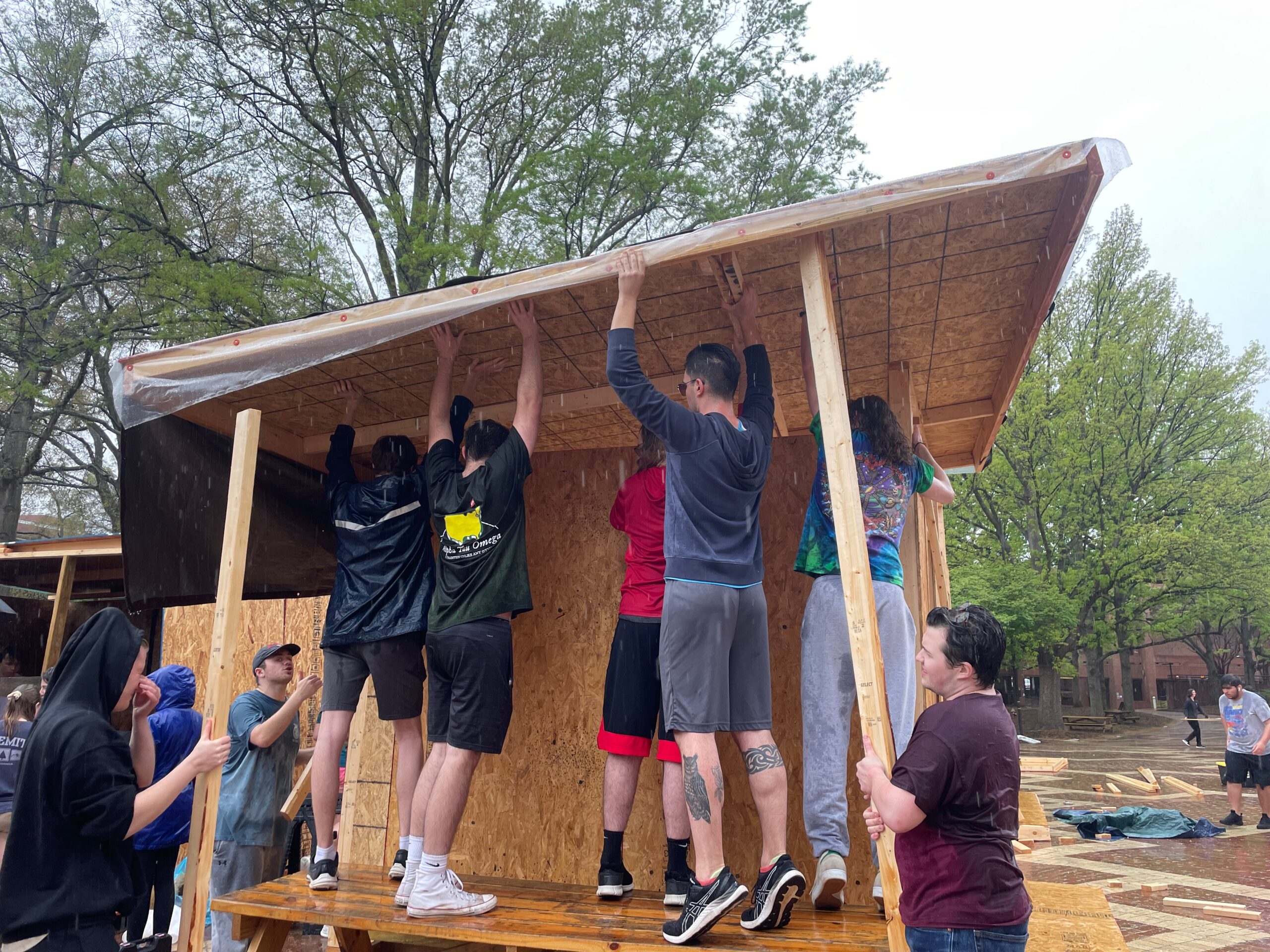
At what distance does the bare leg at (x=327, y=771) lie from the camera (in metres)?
4.06

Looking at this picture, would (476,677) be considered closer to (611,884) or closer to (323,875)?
(611,884)

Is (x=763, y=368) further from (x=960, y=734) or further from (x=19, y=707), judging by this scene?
(x=19, y=707)

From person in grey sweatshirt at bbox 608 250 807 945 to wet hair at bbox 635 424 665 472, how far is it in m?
0.75

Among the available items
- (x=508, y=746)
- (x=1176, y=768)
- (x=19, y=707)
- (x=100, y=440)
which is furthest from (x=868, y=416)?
(x=100, y=440)

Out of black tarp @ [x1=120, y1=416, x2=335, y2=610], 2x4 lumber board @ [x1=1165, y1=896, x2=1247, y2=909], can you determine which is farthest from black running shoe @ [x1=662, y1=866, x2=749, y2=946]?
2x4 lumber board @ [x1=1165, y1=896, x2=1247, y2=909]

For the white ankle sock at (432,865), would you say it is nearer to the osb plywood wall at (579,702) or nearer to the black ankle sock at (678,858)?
the black ankle sock at (678,858)

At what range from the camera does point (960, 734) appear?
8.51ft

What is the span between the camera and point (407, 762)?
4199 millimetres

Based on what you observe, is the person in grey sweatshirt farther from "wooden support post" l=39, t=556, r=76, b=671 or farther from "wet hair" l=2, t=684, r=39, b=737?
"wooden support post" l=39, t=556, r=76, b=671

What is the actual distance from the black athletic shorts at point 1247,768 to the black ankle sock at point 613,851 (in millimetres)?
12180

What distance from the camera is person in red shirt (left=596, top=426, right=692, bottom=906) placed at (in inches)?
145

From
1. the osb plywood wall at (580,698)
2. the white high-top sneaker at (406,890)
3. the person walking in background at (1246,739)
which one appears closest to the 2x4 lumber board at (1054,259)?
the osb plywood wall at (580,698)

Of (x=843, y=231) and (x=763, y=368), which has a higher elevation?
(x=843, y=231)

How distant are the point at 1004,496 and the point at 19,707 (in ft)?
101
